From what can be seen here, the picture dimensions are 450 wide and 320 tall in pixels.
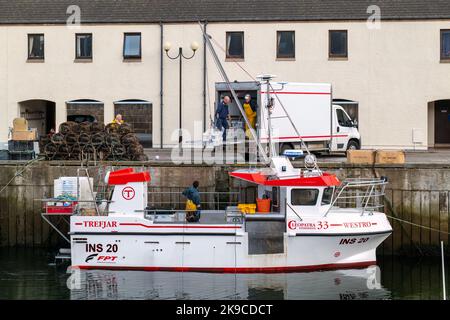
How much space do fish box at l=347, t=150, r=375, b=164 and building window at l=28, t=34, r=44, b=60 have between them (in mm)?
15721

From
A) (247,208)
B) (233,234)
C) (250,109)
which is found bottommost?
(233,234)

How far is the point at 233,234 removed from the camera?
2297 cm

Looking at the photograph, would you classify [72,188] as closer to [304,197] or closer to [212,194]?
[212,194]

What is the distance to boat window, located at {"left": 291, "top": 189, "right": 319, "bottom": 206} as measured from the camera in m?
23.2

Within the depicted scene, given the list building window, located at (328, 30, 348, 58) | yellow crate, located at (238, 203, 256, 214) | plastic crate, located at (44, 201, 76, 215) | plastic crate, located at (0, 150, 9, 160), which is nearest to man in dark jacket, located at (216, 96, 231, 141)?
yellow crate, located at (238, 203, 256, 214)

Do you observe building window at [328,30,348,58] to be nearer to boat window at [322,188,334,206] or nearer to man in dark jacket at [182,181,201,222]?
boat window at [322,188,334,206]

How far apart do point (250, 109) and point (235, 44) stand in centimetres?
784

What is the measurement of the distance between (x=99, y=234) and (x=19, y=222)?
437 centimetres

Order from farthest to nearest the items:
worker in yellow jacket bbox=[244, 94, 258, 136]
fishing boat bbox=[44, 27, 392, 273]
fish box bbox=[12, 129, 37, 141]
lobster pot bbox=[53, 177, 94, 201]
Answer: worker in yellow jacket bbox=[244, 94, 258, 136] < fish box bbox=[12, 129, 37, 141] < lobster pot bbox=[53, 177, 94, 201] < fishing boat bbox=[44, 27, 392, 273]

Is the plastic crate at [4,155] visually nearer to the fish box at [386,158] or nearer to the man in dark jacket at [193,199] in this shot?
the man in dark jacket at [193,199]

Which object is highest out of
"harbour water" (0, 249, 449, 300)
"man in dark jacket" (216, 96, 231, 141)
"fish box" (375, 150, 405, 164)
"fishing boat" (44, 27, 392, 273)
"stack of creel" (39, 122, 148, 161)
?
"man in dark jacket" (216, 96, 231, 141)

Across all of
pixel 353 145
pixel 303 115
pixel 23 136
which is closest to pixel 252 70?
pixel 353 145

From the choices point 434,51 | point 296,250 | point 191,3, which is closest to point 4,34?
point 191,3

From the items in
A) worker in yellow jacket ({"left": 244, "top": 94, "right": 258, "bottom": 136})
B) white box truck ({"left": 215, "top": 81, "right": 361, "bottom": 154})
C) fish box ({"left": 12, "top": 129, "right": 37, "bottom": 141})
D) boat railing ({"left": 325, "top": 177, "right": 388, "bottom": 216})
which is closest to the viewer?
boat railing ({"left": 325, "top": 177, "right": 388, "bottom": 216})
